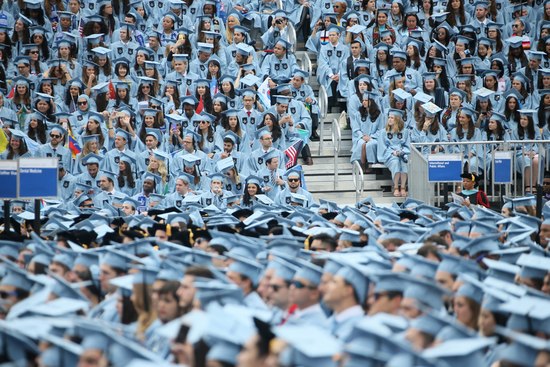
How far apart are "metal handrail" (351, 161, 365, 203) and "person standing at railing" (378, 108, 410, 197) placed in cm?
44

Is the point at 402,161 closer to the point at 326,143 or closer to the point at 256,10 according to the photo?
the point at 326,143

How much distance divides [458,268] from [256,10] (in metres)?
12.8

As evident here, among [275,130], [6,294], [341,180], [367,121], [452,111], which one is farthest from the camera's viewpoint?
[452,111]

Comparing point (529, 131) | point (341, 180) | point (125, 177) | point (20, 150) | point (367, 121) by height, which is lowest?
point (341, 180)

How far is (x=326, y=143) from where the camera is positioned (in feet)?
62.1

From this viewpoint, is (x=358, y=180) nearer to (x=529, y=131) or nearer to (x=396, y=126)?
(x=396, y=126)

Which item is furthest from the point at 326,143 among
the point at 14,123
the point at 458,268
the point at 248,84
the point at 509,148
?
the point at 458,268

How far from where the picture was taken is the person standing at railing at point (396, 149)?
17516mm

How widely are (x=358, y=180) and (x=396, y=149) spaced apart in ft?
2.43

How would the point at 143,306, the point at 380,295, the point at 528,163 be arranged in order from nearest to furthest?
1. the point at 380,295
2. the point at 143,306
3. the point at 528,163

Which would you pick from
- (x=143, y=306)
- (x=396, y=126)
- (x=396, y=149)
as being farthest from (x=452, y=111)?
(x=143, y=306)

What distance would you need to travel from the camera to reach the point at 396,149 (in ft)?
58.1

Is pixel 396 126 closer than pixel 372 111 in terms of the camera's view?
Yes

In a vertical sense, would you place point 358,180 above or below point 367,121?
below
